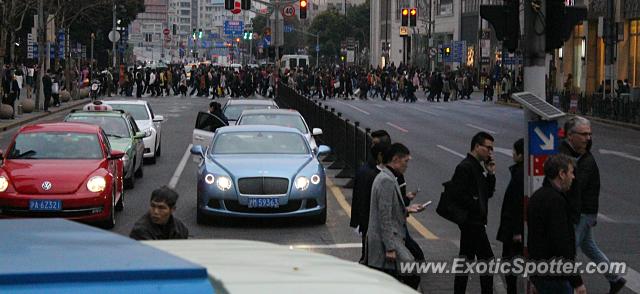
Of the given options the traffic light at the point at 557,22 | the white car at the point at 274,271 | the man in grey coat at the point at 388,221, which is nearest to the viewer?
the white car at the point at 274,271

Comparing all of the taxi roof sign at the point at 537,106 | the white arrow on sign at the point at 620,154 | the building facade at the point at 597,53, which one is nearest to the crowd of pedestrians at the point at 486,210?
the taxi roof sign at the point at 537,106

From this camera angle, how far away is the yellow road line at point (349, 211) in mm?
14677

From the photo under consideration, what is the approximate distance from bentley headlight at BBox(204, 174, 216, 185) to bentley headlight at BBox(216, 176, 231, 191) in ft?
0.24

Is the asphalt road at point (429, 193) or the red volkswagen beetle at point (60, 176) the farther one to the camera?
the red volkswagen beetle at point (60, 176)

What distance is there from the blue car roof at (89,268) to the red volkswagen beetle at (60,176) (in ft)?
38.5

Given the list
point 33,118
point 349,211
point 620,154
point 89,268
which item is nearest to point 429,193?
point 349,211

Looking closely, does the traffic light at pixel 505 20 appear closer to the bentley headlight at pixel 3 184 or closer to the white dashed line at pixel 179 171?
the bentley headlight at pixel 3 184

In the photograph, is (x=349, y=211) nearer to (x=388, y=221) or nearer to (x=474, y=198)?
(x=474, y=198)

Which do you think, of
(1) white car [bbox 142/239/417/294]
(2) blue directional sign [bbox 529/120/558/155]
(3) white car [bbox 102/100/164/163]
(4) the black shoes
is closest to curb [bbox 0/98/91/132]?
(3) white car [bbox 102/100/164/163]

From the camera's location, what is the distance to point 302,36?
174m

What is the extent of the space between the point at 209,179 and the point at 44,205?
A: 227cm

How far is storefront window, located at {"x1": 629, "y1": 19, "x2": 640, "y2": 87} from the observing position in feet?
180

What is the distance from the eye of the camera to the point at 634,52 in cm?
5581

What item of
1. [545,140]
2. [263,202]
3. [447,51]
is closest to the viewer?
[545,140]
